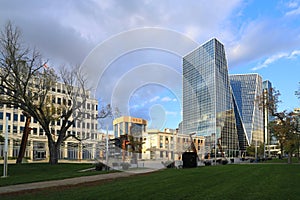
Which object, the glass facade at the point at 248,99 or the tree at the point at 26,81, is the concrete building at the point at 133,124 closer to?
the tree at the point at 26,81

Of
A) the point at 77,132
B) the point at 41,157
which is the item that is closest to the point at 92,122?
the point at 77,132

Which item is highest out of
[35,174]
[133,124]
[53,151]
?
[133,124]

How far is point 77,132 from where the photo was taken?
3971 inches

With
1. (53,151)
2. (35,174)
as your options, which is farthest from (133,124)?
(53,151)

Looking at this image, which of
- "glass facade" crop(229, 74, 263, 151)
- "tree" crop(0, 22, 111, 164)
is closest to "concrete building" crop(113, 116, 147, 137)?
"tree" crop(0, 22, 111, 164)

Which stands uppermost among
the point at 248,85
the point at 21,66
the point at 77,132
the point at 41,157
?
the point at 248,85

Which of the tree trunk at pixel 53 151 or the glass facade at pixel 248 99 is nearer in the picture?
the tree trunk at pixel 53 151

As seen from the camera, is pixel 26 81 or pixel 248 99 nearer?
pixel 26 81

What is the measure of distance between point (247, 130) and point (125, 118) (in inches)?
5252

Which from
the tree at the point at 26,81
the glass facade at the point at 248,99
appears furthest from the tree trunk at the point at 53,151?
the glass facade at the point at 248,99

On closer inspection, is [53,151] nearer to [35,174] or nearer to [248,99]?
[35,174]

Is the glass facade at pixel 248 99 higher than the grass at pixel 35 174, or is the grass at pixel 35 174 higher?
the glass facade at pixel 248 99

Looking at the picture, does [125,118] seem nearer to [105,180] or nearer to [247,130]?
[105,180]

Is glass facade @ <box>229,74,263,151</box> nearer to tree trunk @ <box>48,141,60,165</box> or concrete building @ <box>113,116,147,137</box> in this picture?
tree trunk @ <box>48,141,60,165</box>
